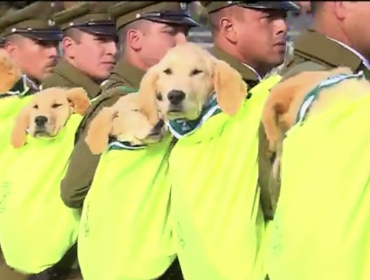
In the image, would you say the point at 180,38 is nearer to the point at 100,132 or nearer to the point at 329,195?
the point at 100,132

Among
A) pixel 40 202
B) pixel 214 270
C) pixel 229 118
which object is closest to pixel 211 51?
pixel 229 118

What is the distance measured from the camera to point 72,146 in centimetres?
246

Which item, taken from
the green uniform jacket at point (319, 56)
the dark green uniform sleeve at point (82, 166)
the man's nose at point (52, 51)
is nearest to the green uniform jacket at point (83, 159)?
the dark green uniform sleeve at point (82, 166)

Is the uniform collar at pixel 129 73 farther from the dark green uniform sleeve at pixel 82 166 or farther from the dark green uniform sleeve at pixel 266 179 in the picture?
the dark green uniform sleeve at pixel 266 179

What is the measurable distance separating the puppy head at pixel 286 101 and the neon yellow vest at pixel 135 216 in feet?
1.73

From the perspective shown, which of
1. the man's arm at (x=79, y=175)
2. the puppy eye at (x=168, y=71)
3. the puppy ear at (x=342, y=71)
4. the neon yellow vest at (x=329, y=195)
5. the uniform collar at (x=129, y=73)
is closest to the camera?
the neon yellow vest at (x=329, y=195)

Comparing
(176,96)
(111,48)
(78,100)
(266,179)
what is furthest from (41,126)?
(266,179)

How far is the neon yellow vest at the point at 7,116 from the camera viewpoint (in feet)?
8.74

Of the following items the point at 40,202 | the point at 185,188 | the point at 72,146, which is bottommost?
the point at 40,202

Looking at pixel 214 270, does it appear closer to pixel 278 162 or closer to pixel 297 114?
pixel 278 162

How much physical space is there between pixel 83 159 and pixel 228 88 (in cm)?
60

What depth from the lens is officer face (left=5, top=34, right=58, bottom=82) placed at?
10.2 ft

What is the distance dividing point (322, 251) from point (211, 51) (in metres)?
0.86

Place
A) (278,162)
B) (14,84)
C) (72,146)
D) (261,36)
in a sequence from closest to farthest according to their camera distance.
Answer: (278,162) < (261,36) < (72,146) < (14,84)
